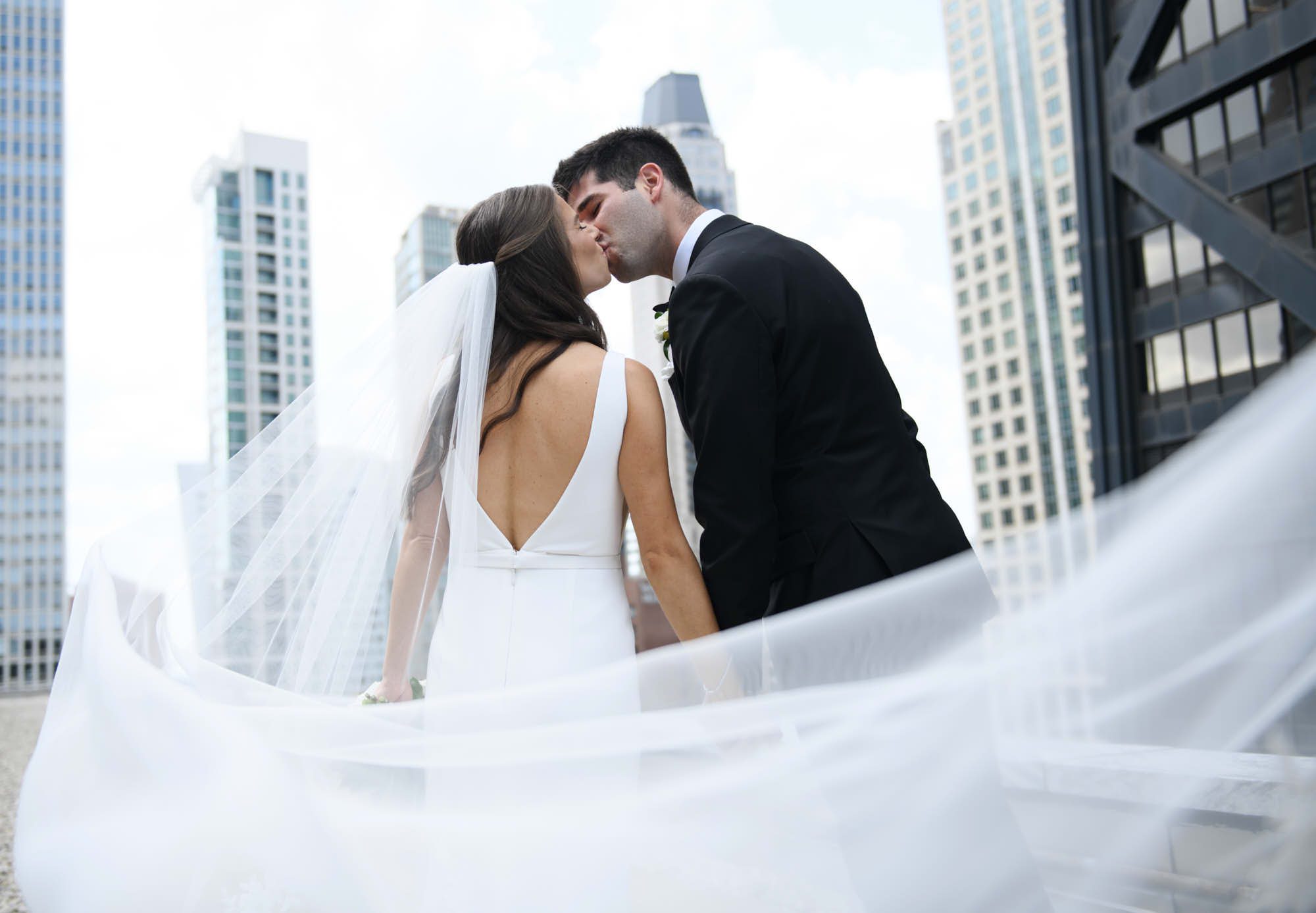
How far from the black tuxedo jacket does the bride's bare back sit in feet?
0.61

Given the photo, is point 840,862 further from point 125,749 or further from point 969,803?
point 125,749

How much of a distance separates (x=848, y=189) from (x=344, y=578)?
312ft

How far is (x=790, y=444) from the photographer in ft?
5.74

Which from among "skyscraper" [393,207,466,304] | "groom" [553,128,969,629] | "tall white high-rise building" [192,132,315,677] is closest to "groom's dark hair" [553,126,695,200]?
"groom" [553,128,969,629]

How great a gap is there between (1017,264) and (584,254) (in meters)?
74.1

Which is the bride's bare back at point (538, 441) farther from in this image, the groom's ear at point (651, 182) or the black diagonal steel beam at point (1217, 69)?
the black diagonal steel beam at point (1217, 69)

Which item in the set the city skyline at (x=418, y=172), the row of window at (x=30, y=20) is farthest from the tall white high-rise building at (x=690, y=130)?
the row of window at (x=30, y=20)

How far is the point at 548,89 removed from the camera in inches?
2250

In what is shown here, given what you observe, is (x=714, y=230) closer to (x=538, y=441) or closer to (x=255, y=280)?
(x=538, y=441)

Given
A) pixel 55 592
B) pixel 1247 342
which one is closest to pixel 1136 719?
pixel 1247 342

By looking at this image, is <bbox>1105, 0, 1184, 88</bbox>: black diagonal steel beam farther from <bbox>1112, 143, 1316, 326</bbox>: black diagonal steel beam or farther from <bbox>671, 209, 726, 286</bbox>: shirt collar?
<bbox>671, 209, 726, 286</bbox>: shirt collar

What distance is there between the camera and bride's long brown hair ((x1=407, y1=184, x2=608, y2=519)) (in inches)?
75.5

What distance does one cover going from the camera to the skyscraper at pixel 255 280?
73.5 m

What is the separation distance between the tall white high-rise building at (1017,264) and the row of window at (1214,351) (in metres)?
44.3
